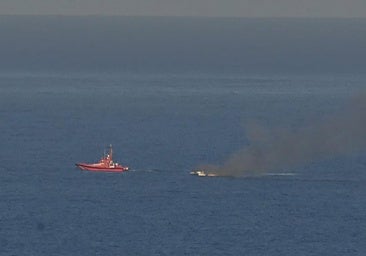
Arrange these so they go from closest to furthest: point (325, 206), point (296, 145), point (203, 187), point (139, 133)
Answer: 1. point (325, 206)
2. point (203, 187)
3. point (296, 145)
4. point (139, 133)

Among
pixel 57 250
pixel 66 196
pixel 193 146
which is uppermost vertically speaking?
pixel 193 146

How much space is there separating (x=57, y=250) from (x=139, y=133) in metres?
68.0

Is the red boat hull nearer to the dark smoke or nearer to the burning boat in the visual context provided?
the burning boat

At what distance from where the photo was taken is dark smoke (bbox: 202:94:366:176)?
15000 centimetres

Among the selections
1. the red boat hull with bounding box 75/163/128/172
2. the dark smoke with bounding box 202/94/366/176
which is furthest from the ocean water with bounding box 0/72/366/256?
the dark smoke with bounding box 202/94/366/176

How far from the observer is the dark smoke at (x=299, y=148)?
150000 millimetres

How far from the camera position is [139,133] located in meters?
183

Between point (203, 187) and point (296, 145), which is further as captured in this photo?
point (296, 145)

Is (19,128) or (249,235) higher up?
(19,128)

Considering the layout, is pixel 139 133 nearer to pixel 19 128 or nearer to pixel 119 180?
pixel 19 128

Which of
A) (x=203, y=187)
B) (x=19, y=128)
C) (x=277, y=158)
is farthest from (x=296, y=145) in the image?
(x=19, y=128)

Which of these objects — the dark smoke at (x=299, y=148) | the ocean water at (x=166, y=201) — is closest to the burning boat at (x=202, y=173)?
the dark smoke at (x=299, y=148)

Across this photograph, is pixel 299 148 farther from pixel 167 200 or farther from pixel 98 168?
pixel 167 200

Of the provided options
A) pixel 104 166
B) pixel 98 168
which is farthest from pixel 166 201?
pixel 98 168
